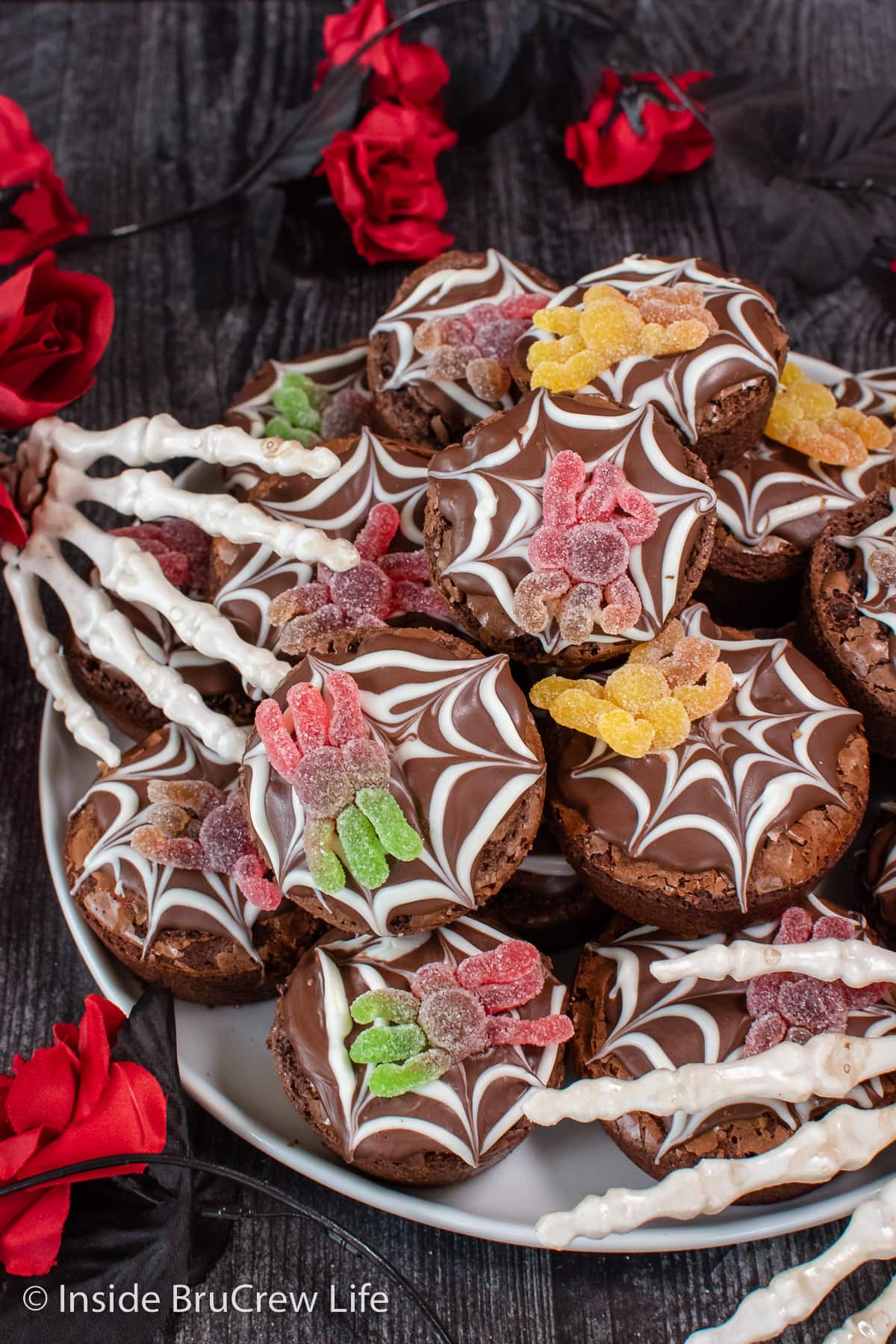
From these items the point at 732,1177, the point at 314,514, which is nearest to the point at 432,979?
the point at 732,1177

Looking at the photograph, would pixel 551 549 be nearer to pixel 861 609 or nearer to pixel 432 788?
pixel 432 788

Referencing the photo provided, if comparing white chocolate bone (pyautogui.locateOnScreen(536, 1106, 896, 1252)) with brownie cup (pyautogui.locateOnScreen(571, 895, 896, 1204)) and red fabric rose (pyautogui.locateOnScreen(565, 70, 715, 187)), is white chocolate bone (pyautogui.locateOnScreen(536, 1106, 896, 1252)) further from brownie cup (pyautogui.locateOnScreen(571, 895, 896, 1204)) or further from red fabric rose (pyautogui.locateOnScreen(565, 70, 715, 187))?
red fabric rose (pyautogui.locateOnScreen(565, 70, 715, 187))

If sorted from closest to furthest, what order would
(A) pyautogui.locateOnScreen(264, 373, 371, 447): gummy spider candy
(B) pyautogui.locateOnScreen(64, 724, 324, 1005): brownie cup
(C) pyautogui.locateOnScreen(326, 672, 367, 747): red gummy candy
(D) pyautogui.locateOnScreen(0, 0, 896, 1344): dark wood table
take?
(C) pyautogui.locateOnScreen(326, 672, 367, 747): red gummy candy
(B) pyautogui.locateOnScreen(64, 724, 324, 1005): brownie cup
(A) pyautogui.locateOnScreen(264, 373, 371, 447): gummy spider candy
(D) pyautogui.locateOnScreen(0, 0, 896, 1344): dark wood table

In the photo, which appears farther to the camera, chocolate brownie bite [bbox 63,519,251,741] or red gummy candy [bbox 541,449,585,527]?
chocolate brownie bite [bbox 63,519,251,741]

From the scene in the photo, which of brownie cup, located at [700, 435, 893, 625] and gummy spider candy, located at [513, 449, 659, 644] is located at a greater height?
gummy spider candy, located at [513, 449, 659, 644]

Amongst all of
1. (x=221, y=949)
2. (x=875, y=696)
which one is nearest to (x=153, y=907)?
(x=221, y=949)

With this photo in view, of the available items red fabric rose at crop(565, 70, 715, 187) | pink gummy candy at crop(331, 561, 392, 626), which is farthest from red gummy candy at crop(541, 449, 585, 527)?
red fabric rose at crop(565, 70, 715, 187)
